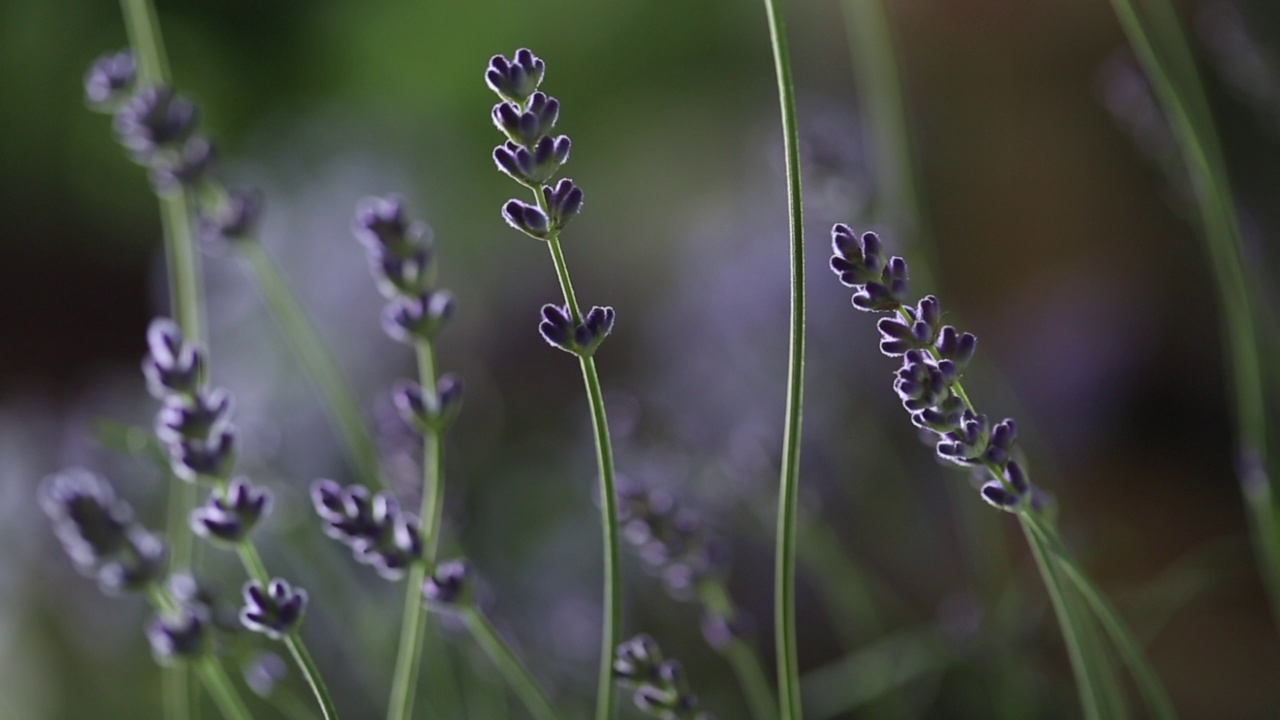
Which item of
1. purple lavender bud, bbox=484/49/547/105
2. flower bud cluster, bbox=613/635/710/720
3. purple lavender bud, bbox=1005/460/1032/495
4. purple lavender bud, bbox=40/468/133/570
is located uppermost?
purple lavender bud, bbox=484/49/547/105

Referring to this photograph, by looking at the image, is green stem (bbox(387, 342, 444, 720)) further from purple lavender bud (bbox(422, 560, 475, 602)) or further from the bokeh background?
the bokeh background

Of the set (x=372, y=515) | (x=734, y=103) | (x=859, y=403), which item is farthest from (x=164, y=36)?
(x=372, y=515)

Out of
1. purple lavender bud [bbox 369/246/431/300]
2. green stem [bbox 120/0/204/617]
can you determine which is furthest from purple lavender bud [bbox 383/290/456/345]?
green stem [bbox 120/0/204/617]

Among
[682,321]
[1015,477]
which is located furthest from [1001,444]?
[682,321]

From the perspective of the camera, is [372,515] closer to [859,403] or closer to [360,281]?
[859,403]

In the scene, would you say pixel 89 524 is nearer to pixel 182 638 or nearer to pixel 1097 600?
pixel 182 638

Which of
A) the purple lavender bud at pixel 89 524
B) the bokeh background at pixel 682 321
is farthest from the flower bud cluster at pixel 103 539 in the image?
Answer: the bokeh background at pixel 682 321
